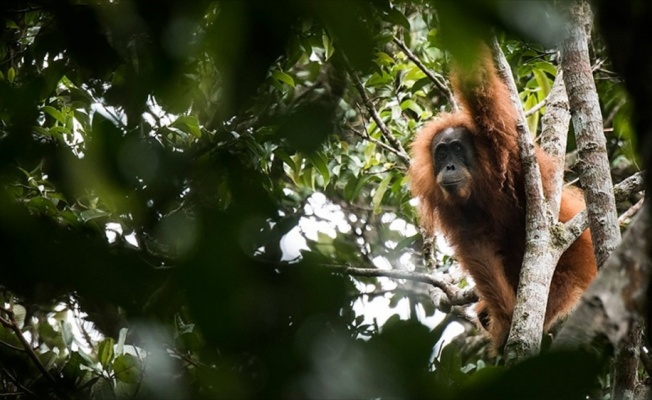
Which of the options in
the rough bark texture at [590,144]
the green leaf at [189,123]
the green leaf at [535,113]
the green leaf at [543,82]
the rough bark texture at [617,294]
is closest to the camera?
the rough bark texture at [617,294]

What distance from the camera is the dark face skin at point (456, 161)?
6.39m

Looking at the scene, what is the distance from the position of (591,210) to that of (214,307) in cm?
373

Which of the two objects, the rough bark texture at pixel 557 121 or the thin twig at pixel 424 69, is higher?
the thin twig at pixel 424 69

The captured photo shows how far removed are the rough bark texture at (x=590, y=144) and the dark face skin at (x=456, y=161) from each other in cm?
179

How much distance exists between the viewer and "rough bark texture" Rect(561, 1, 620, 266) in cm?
416

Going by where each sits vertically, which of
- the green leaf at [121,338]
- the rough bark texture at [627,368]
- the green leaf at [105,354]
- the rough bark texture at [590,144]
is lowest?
the green leaf at [105,354]

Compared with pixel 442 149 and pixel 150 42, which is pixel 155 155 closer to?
pixel 150 42

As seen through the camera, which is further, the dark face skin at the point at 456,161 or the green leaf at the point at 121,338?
the dark face skin at the point at 456,161

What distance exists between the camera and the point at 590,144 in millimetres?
4504

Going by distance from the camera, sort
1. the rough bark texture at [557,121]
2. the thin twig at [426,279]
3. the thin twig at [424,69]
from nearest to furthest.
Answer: the thin twig at [426,279], the thin twig at [424,69], the rough bark texture at [557,121]

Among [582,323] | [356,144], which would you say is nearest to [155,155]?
[582,323]

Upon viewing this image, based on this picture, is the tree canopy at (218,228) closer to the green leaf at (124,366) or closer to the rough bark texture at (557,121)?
the green leaf at (124,366)

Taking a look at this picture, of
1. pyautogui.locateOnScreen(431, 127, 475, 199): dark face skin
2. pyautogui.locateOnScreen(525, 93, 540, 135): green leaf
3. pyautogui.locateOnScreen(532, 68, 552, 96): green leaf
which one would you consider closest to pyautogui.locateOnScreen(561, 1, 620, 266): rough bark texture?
pyautogui.locateOnScreen(532, 68, 552, 96): green leaf

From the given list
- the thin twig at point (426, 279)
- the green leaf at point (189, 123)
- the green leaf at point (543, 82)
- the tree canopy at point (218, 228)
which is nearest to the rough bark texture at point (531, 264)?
the thin twig at point (426, 279)
